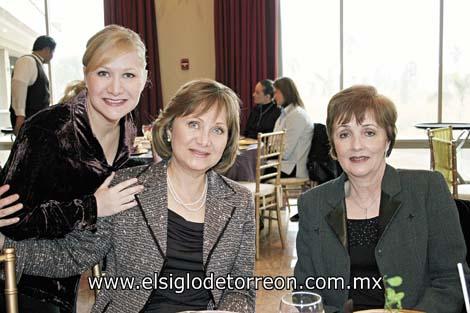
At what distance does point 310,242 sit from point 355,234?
152mm

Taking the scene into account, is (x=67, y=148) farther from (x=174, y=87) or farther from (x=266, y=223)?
(x=174, y=87)

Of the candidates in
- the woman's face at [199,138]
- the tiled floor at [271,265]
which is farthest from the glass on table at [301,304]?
the tiled floor at [271,265]

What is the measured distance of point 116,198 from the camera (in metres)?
1.82

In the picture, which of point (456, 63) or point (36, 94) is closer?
point (36, 94)

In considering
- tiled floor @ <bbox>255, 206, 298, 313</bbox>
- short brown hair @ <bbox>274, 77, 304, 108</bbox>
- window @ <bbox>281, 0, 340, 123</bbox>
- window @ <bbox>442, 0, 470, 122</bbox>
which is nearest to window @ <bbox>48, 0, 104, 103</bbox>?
window @ <bbox>281, 0, 340, 123</bbox>

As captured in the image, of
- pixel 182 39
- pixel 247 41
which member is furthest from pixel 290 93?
pixel 182 39

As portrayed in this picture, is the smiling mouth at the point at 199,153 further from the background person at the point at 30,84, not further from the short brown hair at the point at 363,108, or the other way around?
the background person at the point at 30,84

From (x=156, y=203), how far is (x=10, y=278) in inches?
20.3

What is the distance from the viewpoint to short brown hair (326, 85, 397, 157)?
197 centimetres

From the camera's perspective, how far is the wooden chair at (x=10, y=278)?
1.54 metres

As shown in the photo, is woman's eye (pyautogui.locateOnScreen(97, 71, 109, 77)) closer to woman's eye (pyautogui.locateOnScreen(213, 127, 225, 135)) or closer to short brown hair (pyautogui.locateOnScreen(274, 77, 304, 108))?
woman's eye (pyautogui.locateOnScreen(213, 127, 225, 135))

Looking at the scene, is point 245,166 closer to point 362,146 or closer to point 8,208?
point 362,146

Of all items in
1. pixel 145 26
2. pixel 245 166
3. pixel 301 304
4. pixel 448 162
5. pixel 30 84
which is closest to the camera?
pixel 301 304

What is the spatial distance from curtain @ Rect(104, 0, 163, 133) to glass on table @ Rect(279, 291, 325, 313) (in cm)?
733
